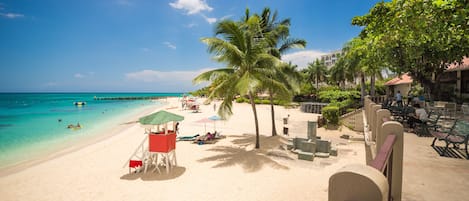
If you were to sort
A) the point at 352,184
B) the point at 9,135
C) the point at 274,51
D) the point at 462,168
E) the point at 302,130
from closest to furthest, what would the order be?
the point at 352,184
the point at 462,168
the point at 274,51
the point at 302,130
the point at 9,135

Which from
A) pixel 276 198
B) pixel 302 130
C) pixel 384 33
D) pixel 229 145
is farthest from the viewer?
pixel 302 130

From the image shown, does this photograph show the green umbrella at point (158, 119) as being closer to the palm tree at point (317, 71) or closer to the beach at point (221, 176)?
the beach at point (221, 176)

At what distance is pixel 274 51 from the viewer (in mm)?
13602

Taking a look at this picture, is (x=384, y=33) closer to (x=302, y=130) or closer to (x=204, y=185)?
(x=204, y=185)

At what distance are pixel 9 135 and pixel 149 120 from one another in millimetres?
19394

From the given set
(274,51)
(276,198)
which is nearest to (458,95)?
(274,51)

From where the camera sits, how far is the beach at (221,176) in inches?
204

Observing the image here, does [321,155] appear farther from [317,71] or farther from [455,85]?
[317,71]

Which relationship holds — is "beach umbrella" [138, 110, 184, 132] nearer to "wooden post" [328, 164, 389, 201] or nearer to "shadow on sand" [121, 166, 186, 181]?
"shadow on sand" [121, 166, 186, 181]

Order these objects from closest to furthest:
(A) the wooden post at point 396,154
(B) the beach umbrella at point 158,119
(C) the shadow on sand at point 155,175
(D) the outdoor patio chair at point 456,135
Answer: (A) the wooden post at point 396,154
(D) the outdoor patio chair at point 456,135
(C) the shadow on sand at point 155,175
(B) the beach umbrella at point 158,119

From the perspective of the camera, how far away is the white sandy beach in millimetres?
6586

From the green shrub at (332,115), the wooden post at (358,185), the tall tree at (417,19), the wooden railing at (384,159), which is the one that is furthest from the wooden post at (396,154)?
the green shrub at (332,115)

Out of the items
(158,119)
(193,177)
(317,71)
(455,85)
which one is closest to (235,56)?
(158,119)

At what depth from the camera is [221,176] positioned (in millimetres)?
7750
